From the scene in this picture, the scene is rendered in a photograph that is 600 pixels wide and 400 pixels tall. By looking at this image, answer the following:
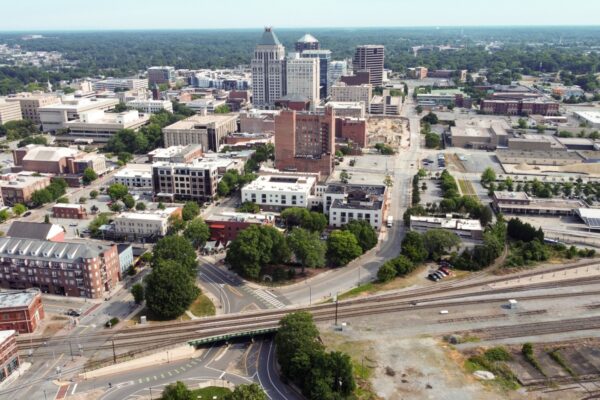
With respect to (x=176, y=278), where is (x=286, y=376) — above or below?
below

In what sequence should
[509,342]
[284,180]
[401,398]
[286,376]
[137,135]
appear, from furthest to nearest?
[137,135] → [284,180] → [509,342] → [286,376] → [401,398]

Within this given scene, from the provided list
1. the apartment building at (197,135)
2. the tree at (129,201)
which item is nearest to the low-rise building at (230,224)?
the tree at (129,201)

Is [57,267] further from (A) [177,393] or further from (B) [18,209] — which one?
(B) [18,209]

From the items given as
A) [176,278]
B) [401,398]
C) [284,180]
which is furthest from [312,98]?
[401,398]

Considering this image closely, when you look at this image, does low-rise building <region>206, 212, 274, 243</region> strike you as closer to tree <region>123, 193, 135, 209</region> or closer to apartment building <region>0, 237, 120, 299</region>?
apartment building <region>0, 237, 120, 299</region>

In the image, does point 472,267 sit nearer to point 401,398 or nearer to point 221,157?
point 401,398

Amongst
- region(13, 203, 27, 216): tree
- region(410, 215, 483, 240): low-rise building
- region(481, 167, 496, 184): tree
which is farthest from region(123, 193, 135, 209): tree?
region(481, 167, 496, 184): tree

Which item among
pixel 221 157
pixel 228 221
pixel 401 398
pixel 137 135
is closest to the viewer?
pixel 401 398
